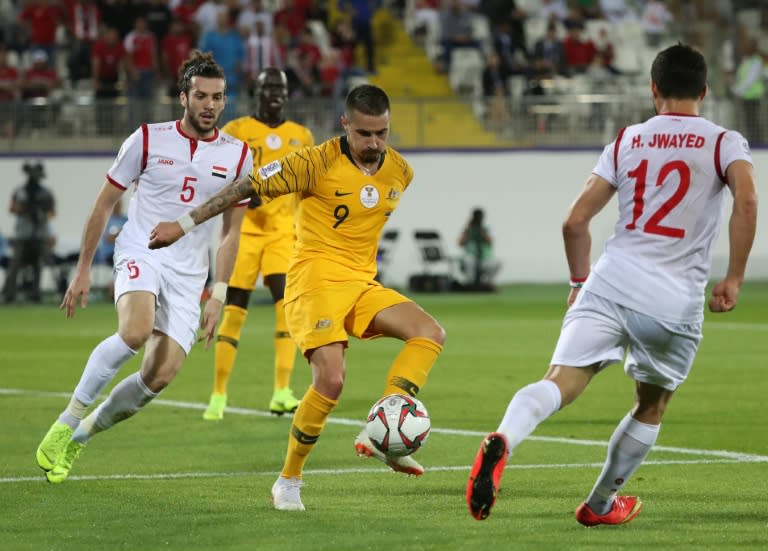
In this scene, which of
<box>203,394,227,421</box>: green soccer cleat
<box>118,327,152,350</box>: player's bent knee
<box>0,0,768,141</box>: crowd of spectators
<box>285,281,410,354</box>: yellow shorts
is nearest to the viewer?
<box>285,281,410,354</box>: yellow shorts

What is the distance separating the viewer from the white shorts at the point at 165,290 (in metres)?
8.46

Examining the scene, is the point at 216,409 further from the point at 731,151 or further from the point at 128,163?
the point at 731,151

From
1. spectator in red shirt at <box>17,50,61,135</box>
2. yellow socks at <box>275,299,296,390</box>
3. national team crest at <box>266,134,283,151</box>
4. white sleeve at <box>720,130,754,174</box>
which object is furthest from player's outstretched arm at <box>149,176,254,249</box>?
spectator in red shirt at <box>17,50,61,135</box>

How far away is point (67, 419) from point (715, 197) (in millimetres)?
4028

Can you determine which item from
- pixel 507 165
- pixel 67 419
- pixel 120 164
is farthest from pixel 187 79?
pixel 507 165

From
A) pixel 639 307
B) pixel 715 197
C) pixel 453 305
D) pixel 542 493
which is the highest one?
pixel 715 197

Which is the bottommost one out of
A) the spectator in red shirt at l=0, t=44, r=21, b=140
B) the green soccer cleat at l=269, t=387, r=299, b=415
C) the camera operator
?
the camera operator

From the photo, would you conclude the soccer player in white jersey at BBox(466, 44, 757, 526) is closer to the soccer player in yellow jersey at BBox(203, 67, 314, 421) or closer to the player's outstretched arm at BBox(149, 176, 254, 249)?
the player's outstretched arm at BBox(149, 176, 254, 249)

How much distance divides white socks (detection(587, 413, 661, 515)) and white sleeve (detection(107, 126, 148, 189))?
3406mm

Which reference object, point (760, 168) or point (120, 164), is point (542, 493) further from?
point (760, 168)

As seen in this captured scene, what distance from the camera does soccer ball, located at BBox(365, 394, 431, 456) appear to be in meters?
7.07

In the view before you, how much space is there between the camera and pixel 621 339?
6.35m

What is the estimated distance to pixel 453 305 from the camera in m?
24.2

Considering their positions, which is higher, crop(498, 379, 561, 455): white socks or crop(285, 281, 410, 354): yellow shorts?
crop(498, 379, 561, 455): white socks
